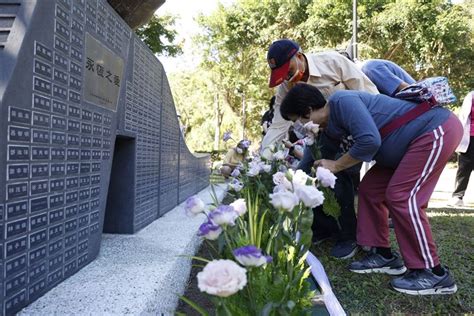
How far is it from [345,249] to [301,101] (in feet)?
4.26

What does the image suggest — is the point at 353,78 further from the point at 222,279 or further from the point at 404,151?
the point at 222,279

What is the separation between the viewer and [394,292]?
7.82 ft

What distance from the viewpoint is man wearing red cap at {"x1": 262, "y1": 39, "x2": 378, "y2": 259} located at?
290 centimetres

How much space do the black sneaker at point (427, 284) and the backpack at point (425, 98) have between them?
31.1 inches

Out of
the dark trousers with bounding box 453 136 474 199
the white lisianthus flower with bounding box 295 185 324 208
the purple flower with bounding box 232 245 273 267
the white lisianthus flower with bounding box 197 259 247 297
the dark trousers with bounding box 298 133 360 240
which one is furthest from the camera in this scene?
the dark trousers with bounding box 453 136 474 199

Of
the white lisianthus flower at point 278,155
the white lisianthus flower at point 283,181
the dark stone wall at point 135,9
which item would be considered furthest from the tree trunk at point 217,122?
the white lisianthus flower at point 283,181

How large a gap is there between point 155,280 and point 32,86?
1.05 m

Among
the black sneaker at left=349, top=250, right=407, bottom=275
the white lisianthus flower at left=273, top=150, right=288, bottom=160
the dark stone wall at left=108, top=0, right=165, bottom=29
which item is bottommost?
the black sneaker at left=349, top=250, right=407, bottom=275

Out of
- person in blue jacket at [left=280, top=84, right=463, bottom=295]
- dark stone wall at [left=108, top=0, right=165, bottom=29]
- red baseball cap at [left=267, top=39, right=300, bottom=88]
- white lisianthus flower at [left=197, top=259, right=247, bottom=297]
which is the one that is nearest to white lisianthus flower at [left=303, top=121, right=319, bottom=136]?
person in blue jacket at [left=280, top=84, right=463, bottom=295]

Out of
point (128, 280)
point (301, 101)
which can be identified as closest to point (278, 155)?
point (301, 101)

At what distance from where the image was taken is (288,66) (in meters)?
2.91

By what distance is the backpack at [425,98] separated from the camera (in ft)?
7.64

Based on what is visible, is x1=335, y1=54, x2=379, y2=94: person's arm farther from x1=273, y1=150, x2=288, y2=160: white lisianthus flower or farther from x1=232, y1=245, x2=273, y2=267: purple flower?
x1=232, y1=245, x2=273, y2=267: purple flower

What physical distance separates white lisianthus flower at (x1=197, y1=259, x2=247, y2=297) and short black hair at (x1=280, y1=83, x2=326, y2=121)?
5.07ft
